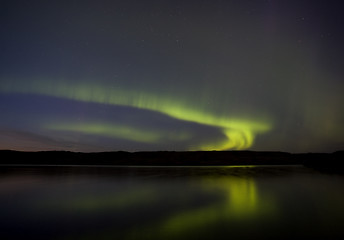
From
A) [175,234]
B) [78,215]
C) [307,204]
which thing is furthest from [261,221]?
[78,215]

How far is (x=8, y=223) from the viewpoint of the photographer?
28.2 feet

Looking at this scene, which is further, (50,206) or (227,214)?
(50,206)

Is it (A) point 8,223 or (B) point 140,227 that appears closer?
(B) point 140,227

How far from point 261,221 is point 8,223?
26.7 feet

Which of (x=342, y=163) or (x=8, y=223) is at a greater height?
(x=342, y=163)

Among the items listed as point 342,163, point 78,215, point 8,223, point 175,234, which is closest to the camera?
point 175,234

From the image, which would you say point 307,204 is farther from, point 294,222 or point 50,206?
point 50,206

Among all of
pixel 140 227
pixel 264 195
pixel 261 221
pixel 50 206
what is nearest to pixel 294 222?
pixel 261 221

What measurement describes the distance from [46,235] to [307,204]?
10.7 metres

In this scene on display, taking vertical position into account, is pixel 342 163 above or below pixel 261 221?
above

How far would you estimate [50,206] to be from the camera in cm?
1205

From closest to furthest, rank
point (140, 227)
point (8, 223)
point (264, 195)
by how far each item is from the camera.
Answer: point (140, 227)
point (8, 223)
point (264, 195)

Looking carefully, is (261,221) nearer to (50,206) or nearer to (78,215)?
(78,215)

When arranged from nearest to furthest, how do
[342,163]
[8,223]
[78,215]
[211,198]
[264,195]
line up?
[8,223]
[78,215]
[211,198]
[264,195]
[342,163]
